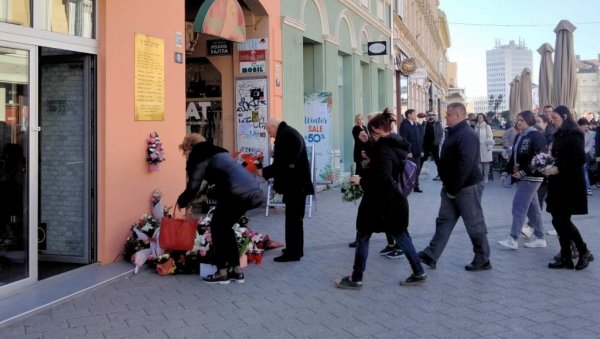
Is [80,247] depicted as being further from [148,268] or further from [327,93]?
[327,93]

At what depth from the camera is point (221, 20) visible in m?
8.81

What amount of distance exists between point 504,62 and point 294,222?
5391 inches

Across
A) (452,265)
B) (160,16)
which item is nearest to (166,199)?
(160,16)

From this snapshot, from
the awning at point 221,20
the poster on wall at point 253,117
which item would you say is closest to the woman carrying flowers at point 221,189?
the awning at point 221,20

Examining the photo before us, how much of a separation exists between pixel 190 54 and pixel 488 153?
7.65 meters

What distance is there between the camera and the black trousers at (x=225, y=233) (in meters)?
5.96

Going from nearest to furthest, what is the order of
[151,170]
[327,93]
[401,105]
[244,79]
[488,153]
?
[151,170]
[244,79]
[327,93]
[488,153]
[401,105]

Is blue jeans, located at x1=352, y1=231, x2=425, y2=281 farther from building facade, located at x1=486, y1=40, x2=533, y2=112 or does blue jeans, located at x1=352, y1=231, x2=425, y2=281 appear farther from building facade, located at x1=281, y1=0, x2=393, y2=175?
building facade, located at x1=486, y1=40, x2=533, y2=112

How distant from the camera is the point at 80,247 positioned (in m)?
6.82

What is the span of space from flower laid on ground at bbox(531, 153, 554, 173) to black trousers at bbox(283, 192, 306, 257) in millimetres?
2764

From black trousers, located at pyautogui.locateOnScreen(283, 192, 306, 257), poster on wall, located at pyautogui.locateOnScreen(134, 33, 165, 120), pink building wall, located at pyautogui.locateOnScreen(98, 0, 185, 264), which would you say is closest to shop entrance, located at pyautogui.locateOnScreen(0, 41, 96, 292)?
pink building wall, located at pyautogui.locateOnScreen(98, 0, 185, 264)

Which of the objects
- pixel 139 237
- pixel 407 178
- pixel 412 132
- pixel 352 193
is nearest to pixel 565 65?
pixel 412 132

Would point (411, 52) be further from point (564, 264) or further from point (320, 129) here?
point (564, 264)

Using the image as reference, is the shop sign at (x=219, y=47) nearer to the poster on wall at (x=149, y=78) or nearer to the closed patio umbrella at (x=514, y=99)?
the poster on wall at (x=149, y=78)
